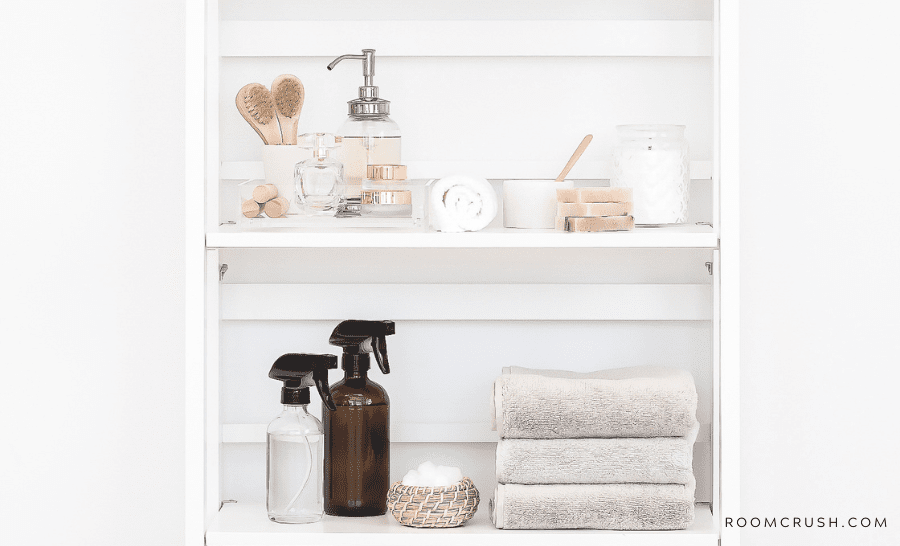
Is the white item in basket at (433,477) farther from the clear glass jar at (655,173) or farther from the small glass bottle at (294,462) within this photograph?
the clear glass jar at (655,173)

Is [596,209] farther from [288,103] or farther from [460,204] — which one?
[288,103]

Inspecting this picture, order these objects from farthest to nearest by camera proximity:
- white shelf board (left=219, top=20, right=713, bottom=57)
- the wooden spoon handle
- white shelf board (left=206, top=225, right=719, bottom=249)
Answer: white shelf board (left=219, top=20, right=713, bottom=57) → the wooden spoon handle → white shelf board (left=206, top=225, right=719, bottom=249)

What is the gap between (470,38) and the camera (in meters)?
1.14

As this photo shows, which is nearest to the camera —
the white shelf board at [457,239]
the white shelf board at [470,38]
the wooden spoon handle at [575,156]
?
the white shelf board at [457,239]

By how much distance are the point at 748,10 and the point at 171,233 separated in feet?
2.70

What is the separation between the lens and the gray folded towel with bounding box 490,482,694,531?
955 millimetres

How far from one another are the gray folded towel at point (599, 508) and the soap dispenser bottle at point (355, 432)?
0.57ft

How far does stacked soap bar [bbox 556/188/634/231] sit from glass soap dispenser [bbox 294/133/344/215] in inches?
10.0

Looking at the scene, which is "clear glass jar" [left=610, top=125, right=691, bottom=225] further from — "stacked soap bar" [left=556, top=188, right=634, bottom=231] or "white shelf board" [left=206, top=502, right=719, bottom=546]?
"white shelf board" [left=206, top=502, right=719, bottom=546]

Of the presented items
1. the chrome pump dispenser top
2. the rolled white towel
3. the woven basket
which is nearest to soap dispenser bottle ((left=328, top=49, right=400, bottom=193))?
the chrome pump dispenser top

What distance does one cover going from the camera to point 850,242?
1156mm

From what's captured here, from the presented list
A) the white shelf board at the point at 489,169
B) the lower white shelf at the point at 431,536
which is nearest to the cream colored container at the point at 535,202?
the white shelf board at the point at 489,169

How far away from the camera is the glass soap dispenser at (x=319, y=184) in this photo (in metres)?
0.98

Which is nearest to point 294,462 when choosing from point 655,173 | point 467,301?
point 467,301
